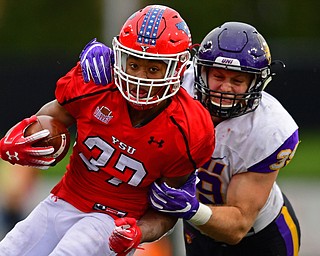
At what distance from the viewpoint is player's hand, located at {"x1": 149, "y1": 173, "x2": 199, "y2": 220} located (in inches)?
173

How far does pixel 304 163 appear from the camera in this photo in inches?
480

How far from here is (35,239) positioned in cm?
446

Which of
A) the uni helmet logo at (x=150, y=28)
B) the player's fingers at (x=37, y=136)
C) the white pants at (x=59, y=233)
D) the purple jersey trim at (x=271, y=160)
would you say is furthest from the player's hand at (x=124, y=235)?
the purple jersey trim at (x=271, y=160)

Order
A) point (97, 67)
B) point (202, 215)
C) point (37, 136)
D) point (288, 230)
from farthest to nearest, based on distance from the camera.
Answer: point (288, 230) < point (202, 215) < point (97, 67) < point (37, 136)

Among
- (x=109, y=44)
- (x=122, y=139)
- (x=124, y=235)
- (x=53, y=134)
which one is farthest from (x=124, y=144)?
(x=109, y=44)

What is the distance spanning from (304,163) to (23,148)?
826cm

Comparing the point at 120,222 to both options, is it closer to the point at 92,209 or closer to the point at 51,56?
the point at 92,209

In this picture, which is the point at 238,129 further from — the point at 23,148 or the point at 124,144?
the point at 23,148

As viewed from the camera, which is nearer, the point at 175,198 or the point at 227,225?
the point at 175,198

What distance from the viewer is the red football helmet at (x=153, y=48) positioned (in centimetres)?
430

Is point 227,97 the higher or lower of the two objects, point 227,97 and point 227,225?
the higher

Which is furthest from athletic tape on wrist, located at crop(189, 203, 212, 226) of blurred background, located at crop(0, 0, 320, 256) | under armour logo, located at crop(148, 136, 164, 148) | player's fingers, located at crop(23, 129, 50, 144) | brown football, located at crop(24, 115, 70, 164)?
blurred background, located at crop(0, 0, 320, 256)

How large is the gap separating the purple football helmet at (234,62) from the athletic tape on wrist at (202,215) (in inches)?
19.1

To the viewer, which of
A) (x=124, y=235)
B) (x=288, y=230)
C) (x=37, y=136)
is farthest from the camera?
(x=288, y=230)
